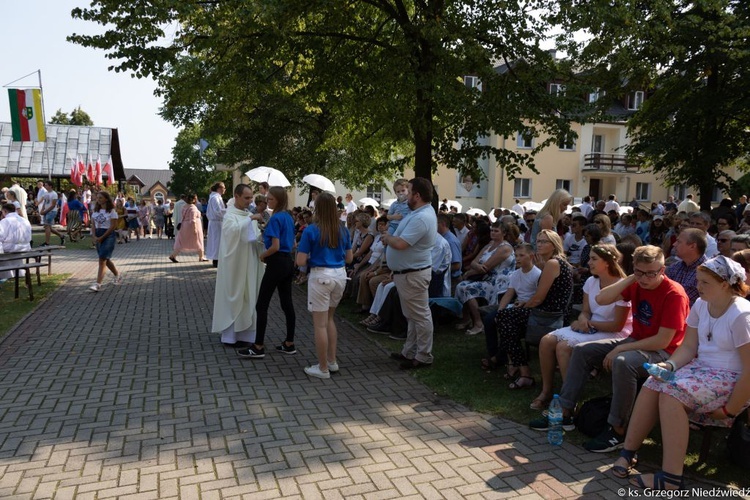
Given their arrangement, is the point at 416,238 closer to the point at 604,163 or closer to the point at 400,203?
the point at 400,203

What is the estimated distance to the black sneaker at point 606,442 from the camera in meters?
4.26

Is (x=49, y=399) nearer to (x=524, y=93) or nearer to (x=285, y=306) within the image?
(x=285, y=306)

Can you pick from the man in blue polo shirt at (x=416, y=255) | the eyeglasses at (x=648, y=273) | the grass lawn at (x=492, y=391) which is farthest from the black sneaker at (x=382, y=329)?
the eyeglasses at (x=648, y=273)

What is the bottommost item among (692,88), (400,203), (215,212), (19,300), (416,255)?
(19,300)

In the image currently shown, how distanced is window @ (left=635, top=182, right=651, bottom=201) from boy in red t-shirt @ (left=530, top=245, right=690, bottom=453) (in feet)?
141

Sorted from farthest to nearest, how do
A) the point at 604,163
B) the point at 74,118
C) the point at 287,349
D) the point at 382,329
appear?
the point at 74,118
the point at 604,163
the point at 382,329
the point at 287,349

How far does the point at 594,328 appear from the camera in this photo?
5.01m

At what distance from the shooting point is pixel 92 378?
19.1 feet

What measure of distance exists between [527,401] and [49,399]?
432 cm

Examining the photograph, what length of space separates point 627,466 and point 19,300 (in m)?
9.82

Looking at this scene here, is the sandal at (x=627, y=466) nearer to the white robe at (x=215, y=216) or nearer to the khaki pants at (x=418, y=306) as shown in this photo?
the khaki pants at (x=418, y=306)

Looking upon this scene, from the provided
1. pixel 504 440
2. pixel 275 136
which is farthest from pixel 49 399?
pixel 275 136

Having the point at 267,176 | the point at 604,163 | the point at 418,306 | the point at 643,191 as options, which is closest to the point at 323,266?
the point at 418,306

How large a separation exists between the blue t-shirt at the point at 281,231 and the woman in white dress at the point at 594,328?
115 inches
